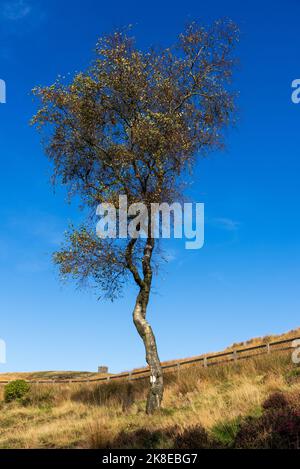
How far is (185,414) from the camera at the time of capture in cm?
1752

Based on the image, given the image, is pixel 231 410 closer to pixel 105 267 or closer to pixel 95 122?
pixel 105 267

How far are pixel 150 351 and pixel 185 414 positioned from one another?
16.0 feet

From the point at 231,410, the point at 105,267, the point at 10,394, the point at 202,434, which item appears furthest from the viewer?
the point at 10,394

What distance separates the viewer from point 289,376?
21.1 m

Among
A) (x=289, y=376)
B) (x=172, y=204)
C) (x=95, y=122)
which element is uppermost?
(x=95, y=122)

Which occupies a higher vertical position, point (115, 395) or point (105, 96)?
point (105, 96)

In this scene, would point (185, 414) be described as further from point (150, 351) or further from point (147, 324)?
point (147, 324)

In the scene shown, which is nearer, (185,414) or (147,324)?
(185,414)

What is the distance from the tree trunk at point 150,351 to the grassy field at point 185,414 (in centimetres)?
68

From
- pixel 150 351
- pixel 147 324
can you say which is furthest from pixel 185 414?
pixel 147 324

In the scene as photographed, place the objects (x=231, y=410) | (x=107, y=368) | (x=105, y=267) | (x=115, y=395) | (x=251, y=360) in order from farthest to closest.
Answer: (x=107, y=368)
(x=115, y=395)
(x=251, y=360)
(x=105, y=267)
(x=231, y=410)

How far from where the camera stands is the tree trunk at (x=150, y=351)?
21.1m

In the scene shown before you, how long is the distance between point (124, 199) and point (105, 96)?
5467 millimetres
